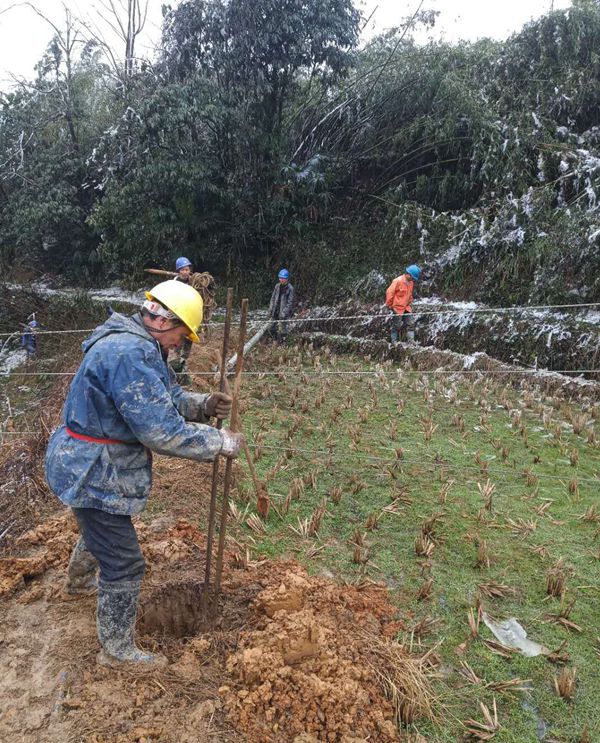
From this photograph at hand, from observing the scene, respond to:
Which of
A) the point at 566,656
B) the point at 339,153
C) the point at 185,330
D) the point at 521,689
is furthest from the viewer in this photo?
the point at 339,153

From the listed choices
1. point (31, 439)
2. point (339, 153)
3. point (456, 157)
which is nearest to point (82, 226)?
point (339, 153)

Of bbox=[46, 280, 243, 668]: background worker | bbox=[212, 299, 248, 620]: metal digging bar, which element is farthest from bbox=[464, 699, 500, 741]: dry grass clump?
bbox=[46, 280, 243, 668]: background worker

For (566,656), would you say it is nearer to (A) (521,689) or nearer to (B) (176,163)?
(A) (521,689)

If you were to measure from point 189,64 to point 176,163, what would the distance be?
2300 mm

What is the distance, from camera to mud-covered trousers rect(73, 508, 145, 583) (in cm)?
246

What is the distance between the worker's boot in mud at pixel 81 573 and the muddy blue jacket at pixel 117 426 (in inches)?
27.3

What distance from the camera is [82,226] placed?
49.0ft

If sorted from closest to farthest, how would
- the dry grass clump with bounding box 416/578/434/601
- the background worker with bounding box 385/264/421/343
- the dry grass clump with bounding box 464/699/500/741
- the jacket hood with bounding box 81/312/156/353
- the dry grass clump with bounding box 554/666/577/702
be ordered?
the jacket hood with bounding box 81/312/156/353 < the dry grass clump with bounding box 464/699/500/741 < the dry grass clump with bounding box 554/666/577/702 < the dry grass clump with bounding box 416/578/434/601 < the background worker with bounding box 385/264/421/343

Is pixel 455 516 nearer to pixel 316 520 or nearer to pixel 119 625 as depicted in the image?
pixel 316 520

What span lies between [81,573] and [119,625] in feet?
1.85

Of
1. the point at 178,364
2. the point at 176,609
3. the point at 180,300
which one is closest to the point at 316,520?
the point at 176,609

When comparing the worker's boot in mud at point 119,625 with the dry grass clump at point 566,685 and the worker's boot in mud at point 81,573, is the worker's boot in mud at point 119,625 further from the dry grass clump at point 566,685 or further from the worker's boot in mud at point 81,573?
the dry grass clump at point 566,685

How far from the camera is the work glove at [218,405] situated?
2.77 m

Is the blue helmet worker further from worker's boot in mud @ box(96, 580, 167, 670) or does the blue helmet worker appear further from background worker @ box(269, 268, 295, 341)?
worker's boot in mud @ box(96, 580, 167, 670)
